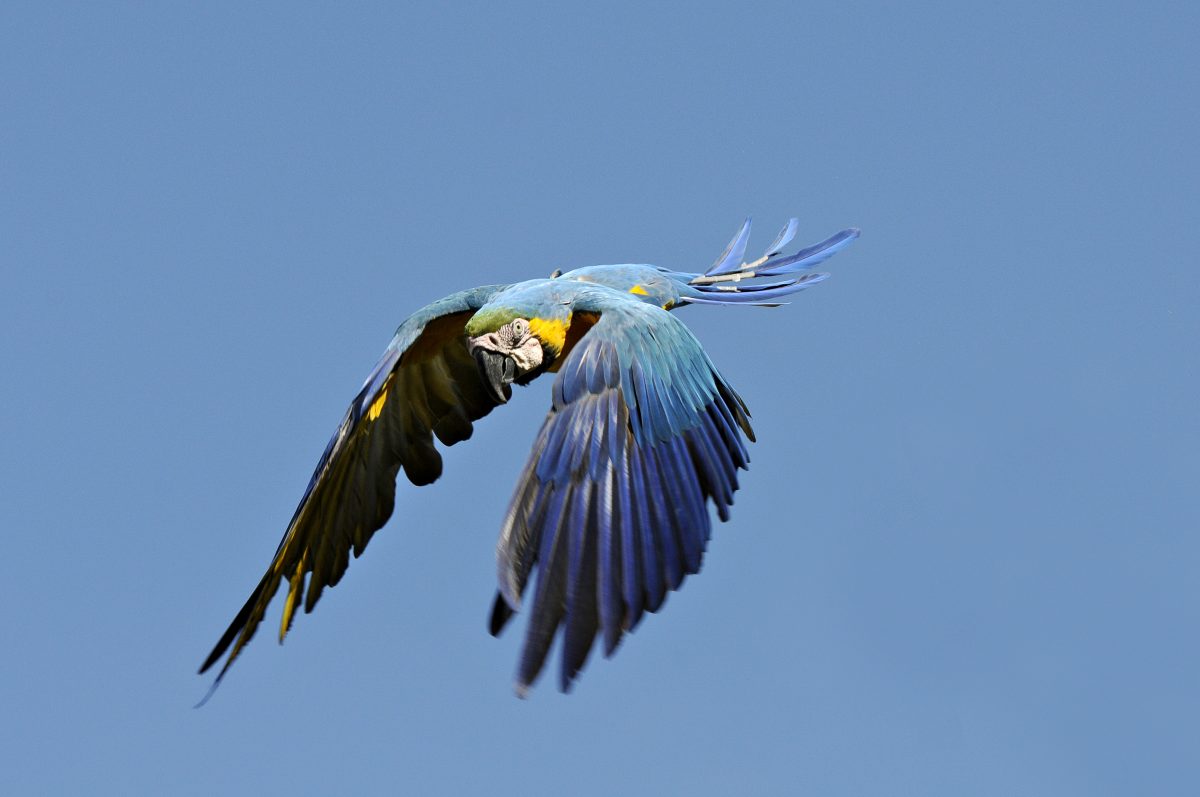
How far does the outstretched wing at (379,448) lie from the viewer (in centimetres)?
995

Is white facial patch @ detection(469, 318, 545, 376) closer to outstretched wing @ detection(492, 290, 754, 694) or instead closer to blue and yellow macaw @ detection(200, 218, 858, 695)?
blue and yellow macaw @ detection(200, 218, 858, 695)

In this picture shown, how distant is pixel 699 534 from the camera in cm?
803

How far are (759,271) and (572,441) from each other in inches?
158

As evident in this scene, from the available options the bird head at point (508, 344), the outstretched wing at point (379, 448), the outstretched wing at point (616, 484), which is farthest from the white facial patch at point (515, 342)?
the outstretched wing at point (379, 448)

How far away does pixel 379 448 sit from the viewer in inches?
420

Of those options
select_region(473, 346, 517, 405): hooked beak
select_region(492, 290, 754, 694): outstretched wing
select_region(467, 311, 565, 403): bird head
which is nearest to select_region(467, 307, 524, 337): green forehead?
select_region(467, 311, 565, 403): bird head

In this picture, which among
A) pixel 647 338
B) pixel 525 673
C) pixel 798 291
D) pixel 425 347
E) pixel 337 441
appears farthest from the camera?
pixel 798 291

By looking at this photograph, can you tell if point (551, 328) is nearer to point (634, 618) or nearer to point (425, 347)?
point (425, 347)

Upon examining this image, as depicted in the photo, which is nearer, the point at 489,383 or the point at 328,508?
the point at 489,383

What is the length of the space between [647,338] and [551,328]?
0.72m

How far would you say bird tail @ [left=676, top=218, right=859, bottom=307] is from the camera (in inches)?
451

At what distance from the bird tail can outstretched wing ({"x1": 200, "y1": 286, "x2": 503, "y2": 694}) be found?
67.8 inches

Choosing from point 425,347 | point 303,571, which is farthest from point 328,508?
point 425,347

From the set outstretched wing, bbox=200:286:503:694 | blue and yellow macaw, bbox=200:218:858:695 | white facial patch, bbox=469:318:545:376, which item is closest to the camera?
blue and yellow macaw, bbox=200:218:858:695
